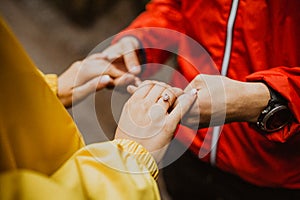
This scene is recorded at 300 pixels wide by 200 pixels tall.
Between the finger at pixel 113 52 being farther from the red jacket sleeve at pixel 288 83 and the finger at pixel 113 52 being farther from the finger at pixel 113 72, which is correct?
the red jacket sleeve at pixel 288 83

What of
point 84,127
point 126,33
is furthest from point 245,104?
point 84,127

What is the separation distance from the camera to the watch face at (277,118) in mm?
620

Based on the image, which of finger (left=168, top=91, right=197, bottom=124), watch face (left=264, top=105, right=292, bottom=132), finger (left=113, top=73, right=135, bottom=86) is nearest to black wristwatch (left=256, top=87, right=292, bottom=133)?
watch face (left=264, top=105, right=292, bottom=132)

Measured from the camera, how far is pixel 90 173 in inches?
17.0

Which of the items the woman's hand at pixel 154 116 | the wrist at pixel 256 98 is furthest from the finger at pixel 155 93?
the wrist at pixel 256 98

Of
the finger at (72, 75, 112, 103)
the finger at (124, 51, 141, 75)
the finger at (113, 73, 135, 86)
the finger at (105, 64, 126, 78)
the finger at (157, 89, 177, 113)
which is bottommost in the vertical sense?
the finger at (72, 75, 112, 103)

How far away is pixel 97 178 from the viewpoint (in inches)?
16.9

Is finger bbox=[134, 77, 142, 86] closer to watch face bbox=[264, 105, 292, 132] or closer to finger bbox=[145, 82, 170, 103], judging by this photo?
finger bbox=[145, 82, 170, 103]

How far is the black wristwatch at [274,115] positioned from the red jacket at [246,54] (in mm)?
13

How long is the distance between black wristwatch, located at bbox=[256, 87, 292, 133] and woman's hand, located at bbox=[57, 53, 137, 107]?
252 millimetres

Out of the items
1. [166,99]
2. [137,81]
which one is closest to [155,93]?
[166,99]

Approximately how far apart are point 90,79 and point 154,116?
0.77 ft

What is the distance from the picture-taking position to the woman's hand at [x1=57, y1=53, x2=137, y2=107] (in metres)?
0.76

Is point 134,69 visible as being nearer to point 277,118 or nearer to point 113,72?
point 113,72
